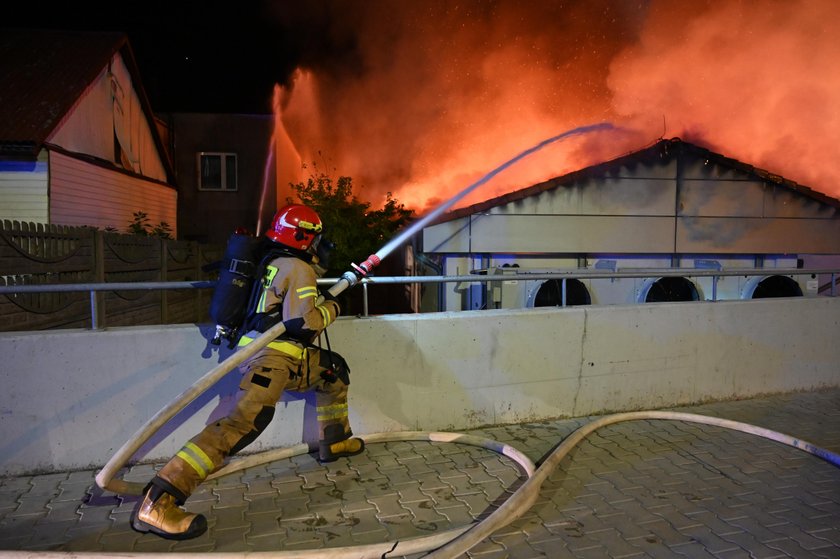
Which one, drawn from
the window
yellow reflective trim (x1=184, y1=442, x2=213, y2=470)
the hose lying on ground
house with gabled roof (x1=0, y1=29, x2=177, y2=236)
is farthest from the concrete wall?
the window

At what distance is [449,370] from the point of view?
4.95 metres

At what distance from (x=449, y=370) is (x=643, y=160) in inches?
348

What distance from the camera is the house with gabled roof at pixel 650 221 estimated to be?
11297mm

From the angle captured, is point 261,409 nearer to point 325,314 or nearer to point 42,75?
point 325,314

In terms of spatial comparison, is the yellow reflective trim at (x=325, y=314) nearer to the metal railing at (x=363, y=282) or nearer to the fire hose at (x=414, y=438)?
the fire hose at (x=414, y=438)

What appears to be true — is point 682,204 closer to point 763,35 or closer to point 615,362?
point 763,35

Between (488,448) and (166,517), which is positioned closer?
(166,517)

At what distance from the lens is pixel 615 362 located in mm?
5480

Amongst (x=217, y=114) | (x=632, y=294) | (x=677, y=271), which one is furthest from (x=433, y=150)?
(x=677, y=271)

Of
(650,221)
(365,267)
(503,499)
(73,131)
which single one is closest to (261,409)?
(365,267)

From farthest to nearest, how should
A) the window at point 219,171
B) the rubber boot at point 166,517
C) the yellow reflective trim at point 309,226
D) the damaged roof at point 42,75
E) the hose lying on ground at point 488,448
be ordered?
1. the window at point 219,171
2. the damaged roof at point 42,75
3. the yellow reflective trim at point 309,226
4. the rubber boot at point 166,517
5. the hose lying on ground at point 488,448

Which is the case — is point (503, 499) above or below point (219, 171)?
below

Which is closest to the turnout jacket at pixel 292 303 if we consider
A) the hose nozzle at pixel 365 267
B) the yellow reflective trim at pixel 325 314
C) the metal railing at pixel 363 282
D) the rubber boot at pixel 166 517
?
the yellow reflective trim at pixel 325 314

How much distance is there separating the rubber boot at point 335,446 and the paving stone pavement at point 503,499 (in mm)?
83
